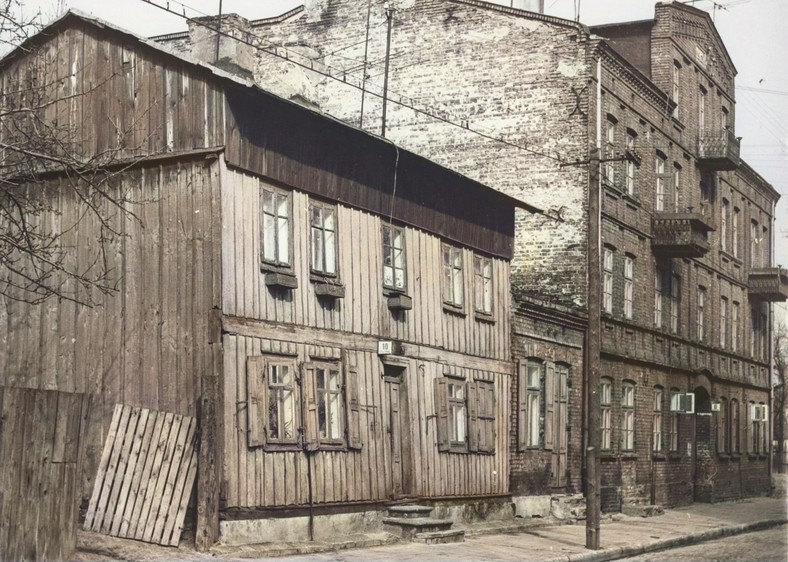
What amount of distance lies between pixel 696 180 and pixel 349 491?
20702mm

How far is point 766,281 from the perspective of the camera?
137 feet

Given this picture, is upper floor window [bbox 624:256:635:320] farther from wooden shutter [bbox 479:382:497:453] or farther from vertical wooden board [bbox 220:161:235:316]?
vertical wooden board [bbox 220:161:235:316]

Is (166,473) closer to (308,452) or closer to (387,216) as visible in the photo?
(308,452)

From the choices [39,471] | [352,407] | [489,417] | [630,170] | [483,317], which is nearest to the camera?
[39,471]

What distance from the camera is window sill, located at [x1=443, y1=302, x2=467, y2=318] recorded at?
846 inches

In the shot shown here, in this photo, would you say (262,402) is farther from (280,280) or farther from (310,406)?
(280,280)

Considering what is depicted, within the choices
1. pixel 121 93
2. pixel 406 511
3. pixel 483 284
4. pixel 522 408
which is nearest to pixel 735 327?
pixel 522 408

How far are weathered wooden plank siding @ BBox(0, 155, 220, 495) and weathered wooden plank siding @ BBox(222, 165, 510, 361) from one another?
43 centimetres

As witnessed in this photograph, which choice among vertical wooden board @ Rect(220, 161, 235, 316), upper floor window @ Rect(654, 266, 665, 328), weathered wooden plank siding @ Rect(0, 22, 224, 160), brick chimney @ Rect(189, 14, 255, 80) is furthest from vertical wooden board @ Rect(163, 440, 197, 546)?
upper floor window @ Rect(654, 266, 665, 328)

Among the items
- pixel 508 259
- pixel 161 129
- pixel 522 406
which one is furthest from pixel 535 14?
pixel 161 129

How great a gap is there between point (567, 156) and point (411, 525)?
1115 centimetres

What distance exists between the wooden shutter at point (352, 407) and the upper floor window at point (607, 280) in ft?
37.6

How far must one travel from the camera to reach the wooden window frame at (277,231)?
55.0 ft

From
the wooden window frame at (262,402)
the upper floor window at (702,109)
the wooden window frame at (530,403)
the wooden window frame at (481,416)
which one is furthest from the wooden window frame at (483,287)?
the upper floor window at (702,109)
